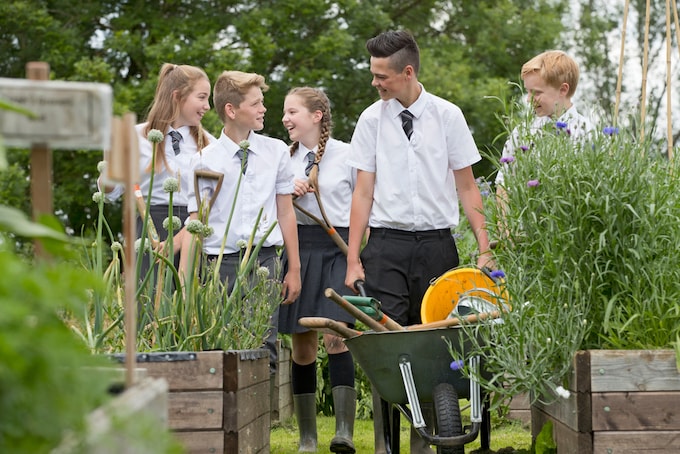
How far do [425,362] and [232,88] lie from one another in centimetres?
161

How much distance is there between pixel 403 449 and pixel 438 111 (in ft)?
5.18

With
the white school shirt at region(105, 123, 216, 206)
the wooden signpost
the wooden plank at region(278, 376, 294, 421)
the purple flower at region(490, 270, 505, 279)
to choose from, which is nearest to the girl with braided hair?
the white school shirt at region(105, 123, 216, 206)

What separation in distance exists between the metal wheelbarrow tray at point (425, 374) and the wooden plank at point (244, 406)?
35 centimetres

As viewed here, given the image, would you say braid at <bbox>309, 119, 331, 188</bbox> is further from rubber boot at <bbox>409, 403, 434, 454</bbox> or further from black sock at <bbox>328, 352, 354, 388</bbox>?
rubber boot at <bbox>409, 403, 434, 454</bbox>

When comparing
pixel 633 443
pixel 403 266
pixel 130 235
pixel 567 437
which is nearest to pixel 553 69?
pixel 403 266

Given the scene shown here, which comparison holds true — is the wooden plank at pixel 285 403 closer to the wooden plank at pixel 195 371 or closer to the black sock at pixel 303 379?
the black sock at pixel 303 379

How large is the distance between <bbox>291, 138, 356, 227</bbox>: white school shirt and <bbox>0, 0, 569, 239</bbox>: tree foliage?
819cm

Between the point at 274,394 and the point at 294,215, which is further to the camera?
the point at 274,394

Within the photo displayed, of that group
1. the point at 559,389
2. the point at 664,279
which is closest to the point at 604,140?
the point at 664,279

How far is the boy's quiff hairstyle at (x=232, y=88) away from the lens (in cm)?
441

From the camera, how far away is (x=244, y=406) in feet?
10.3

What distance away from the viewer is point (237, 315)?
3371 mm

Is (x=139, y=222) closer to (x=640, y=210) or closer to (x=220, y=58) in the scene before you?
(x=640, y=210)

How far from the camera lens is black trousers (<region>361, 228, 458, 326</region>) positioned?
4.05 m
